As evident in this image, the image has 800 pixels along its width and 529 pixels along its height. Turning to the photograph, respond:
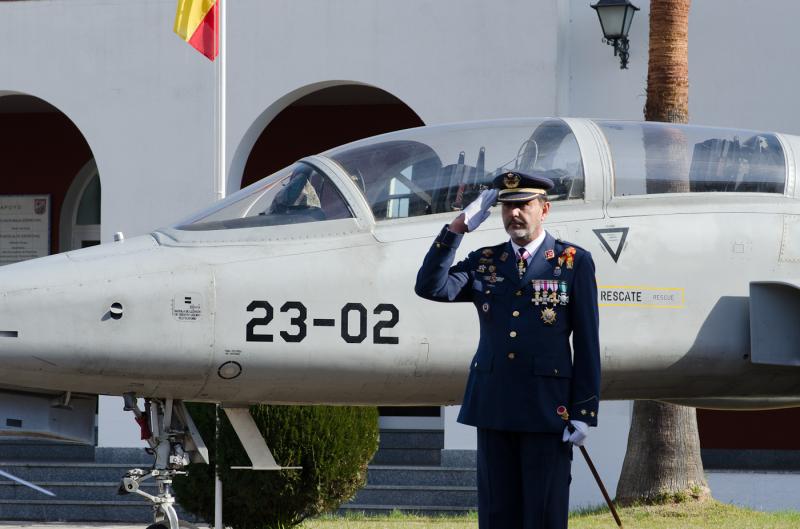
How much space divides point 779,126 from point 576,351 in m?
9.03

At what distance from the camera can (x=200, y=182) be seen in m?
13.6

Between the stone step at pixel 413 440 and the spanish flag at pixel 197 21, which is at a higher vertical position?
the spanish flag at pixel 197 21

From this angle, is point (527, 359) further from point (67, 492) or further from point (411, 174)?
point (67, 492)

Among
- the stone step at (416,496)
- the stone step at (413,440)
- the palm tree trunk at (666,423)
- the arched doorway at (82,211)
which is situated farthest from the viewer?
the arched doorway at (82,211)

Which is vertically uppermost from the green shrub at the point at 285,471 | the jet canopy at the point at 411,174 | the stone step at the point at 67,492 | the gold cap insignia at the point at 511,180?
the jet canopy at the point at 411,174

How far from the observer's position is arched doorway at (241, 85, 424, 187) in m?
16.4

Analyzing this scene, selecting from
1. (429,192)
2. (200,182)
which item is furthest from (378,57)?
(429,192)

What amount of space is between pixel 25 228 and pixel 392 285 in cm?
1218

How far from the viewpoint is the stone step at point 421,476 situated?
13289 mm

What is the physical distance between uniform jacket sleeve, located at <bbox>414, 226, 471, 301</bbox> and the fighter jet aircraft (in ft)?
3.02

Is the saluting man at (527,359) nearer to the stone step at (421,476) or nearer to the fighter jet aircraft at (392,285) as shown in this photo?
the fighter jet aircraft at (392,285)

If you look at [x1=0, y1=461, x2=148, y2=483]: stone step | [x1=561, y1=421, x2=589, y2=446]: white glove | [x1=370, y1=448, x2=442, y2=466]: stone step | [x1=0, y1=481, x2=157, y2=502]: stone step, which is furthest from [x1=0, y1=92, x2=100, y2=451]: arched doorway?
[x1=561, y1=421, x2=589, y2=446]: white glove

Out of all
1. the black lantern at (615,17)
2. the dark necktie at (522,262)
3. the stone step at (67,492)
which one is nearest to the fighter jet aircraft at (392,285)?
the dark necktie at (522,262)

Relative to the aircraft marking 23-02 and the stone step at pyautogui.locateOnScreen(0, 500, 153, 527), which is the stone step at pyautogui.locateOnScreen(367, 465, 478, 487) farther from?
the aircraft marking 23-02
